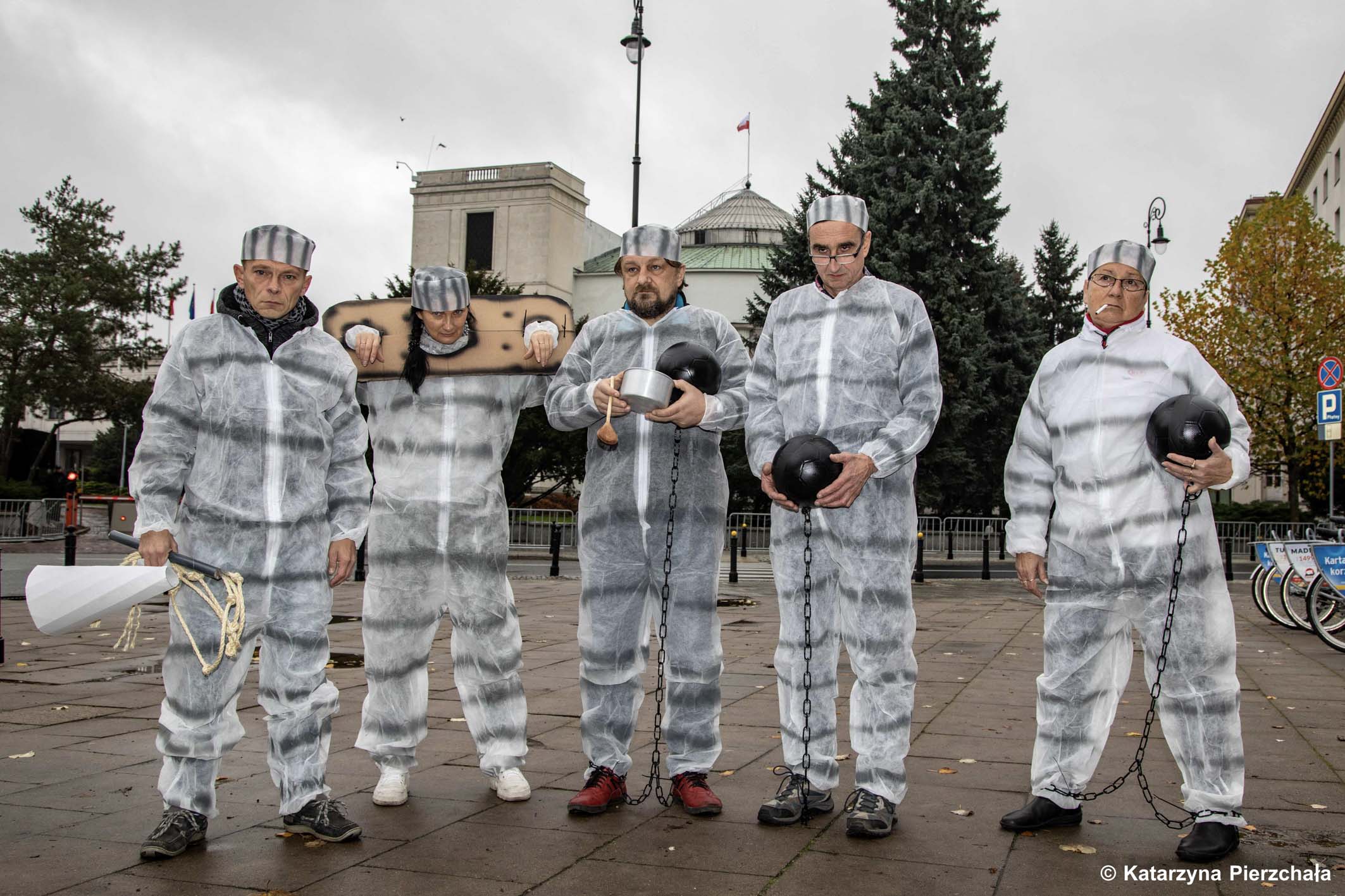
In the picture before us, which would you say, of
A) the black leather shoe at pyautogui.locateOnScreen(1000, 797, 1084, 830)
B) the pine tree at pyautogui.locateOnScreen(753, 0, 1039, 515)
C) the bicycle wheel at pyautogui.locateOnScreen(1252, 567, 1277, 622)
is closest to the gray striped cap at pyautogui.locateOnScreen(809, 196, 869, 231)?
the black leather shoe at pyautogui.locateOnScreen(1000, 797, 1084, 830)

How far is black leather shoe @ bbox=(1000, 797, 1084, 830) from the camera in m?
4.12

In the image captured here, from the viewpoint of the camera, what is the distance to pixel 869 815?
13.2 feet

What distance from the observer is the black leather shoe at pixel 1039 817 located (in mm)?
4125

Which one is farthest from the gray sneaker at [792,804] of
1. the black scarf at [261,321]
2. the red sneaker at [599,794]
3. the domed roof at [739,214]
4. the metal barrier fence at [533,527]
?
the domed roof at [739,214]

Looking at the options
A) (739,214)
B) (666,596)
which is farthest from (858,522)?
(739,214)

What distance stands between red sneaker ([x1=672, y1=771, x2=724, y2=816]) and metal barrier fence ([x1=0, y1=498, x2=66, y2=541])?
28525 millimetres

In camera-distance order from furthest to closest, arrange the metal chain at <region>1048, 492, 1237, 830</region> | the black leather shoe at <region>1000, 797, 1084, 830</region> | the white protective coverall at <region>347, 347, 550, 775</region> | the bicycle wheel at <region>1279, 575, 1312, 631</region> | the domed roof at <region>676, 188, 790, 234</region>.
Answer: the domed roof at <region>676, 188, 790, 234</region>, the bicycle wheel at <region>1279, 575, 1312, 631</region>, the white protective coverall at <region>347, 347, 550, 775</region>, the black leather shoe at <region>1000, 797, 1084, 830</region>, the metal chain at <region>1048, 492, 1237, 830</region>

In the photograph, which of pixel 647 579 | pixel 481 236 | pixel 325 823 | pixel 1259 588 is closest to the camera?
pixel 325 823

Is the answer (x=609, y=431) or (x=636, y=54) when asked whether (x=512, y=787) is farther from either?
(x=636, y=54)

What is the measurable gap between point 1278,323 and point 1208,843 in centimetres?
2927

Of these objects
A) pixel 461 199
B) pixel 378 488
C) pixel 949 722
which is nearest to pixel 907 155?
pixel 949 722

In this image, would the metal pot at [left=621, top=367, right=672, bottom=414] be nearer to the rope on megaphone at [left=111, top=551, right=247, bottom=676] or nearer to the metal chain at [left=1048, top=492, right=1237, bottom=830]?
the rope on megaphone at [left=111, top=551, right=247, bottom=676]

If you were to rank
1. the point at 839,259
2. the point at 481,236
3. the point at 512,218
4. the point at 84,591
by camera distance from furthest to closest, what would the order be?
1. the point at 481,236
2. the point at 512,218
3. the point at 839,259
4. the point at 84,591

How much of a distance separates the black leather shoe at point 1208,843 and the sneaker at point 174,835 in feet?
10.4
